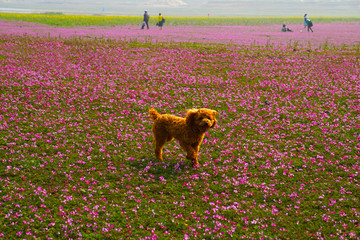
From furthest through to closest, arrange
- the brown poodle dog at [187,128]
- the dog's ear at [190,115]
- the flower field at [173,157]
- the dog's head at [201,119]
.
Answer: the dog's ear at [190,115], the brown poodle dog at [187,128], the dog's head at [201,119], the flower field at [173,157]

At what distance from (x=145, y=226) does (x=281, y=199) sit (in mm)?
4199

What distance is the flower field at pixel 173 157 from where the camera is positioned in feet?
24.2

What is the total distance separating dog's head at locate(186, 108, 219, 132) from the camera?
8.58m

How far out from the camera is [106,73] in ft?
68.6

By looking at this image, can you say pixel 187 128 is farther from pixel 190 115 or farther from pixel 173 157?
pixel 173 157

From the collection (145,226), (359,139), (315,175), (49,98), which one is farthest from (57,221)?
(359,139)

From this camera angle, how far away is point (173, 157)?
10539 millimetres

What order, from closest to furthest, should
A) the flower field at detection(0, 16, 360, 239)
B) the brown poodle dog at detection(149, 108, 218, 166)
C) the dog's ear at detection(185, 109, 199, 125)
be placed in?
the flower field at detection(0, 16, 360, 239)
the brown poodle dog at detection(149, 108, 218, 166)
the dog's ear at detection(185, 109, 199, 125)

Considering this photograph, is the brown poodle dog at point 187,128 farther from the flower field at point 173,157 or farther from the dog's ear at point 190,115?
the flower field at point 173,157

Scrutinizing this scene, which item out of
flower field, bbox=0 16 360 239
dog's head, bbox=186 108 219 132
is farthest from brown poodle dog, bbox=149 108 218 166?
flower field, bbox=0 16 360 239

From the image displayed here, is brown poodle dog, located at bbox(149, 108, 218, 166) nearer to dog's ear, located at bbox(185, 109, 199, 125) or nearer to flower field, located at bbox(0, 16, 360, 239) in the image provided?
dog's ear, located at bbox(185, 109, 199, 125)

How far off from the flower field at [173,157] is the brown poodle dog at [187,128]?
2.67 ft

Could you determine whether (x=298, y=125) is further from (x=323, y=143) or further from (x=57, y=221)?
(x=57, y=221)

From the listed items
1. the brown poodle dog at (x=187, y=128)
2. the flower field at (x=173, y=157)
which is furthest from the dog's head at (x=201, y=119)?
the flower field at (x=173, y=157)
